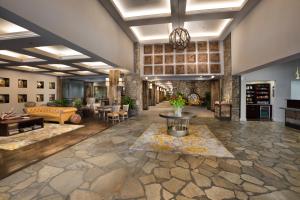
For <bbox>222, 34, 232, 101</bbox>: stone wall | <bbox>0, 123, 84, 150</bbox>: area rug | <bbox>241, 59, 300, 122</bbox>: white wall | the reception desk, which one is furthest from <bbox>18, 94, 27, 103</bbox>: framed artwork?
the reception desk

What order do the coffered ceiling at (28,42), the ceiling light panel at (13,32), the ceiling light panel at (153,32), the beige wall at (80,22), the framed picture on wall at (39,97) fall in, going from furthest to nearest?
the framed picture on wall at (39,97) → the ceiling light panel at (153,32) → the ceiling light panel at (13,32) → the coffered ceiling at (28,42) → the beige wall at (80,22)

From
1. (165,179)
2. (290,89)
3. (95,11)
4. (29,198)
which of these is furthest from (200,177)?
(290,89)

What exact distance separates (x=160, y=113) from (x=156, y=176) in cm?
321

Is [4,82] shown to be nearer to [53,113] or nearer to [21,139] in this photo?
[53,113]

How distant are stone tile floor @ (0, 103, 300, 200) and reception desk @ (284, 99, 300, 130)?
313 cm

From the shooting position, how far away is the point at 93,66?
29.2 feet

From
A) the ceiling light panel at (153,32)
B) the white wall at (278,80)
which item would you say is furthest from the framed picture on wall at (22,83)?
the white wall at (278,80)

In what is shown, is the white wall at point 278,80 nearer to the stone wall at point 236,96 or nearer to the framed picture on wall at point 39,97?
the stone wall at point 236,96

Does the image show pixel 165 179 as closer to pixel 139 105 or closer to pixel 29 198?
pixel 29 198

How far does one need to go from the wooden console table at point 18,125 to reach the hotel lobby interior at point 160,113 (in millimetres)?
34

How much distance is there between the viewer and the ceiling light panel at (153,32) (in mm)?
7959

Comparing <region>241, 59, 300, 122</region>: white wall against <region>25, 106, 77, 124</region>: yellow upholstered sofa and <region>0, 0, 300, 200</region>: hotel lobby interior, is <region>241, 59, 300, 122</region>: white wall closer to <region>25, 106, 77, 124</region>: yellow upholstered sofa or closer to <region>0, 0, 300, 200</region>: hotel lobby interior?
<region>0, 0, 300, 200</region>: hotel lobby interior

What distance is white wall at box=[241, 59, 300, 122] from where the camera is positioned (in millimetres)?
7598

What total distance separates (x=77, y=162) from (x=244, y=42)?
7.85m
